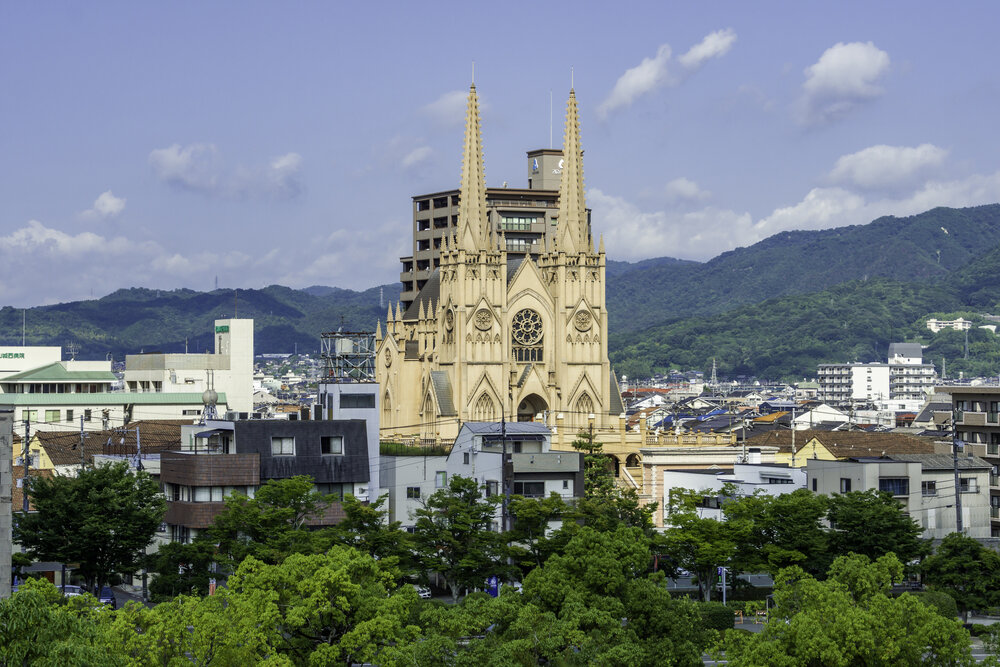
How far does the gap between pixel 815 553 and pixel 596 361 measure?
49.4 meters

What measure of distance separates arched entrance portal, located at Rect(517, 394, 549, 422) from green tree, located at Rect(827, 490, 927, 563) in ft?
151

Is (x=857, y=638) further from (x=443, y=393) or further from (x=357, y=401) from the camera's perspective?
(x=443, y=393)

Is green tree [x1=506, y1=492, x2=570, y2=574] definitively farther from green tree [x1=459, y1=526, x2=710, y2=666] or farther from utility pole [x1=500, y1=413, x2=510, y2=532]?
green tree [x1=459, y1=526, x2=710, y2=666]

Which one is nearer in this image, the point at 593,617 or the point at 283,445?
the point at 593,617

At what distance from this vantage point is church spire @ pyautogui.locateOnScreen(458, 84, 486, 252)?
115250mm

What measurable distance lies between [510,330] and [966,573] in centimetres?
5506

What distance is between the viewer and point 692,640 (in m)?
48.0

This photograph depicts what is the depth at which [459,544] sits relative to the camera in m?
67.5

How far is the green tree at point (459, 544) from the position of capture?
66688 mm

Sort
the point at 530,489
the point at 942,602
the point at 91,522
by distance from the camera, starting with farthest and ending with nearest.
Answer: the point at 530,489 → the point at 91,522 → the point at 942,602

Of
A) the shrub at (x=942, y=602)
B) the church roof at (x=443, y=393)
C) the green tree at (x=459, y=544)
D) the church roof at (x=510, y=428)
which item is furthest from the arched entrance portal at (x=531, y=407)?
the shrub at (x=942, y=602)

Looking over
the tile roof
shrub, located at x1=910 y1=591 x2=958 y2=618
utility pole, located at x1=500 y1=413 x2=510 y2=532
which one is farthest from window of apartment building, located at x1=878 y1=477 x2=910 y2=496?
the tile roof

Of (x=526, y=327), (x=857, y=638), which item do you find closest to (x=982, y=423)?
(x=526, y=327)

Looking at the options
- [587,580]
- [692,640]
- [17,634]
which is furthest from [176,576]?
[17,634]
